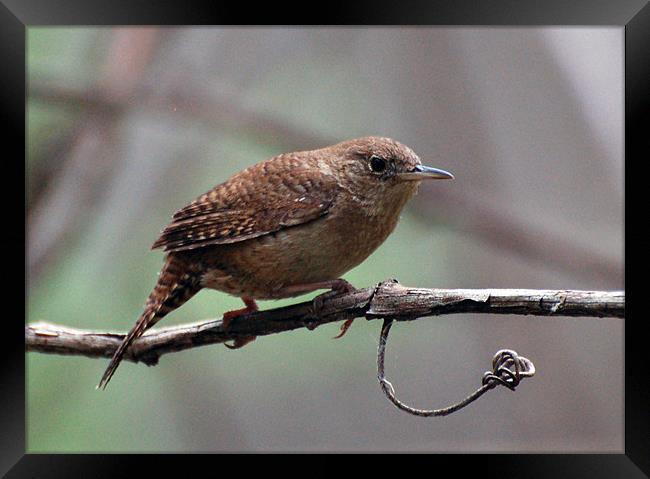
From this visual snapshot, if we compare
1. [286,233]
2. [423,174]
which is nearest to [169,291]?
[286,233]

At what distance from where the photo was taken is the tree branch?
3.04 meters

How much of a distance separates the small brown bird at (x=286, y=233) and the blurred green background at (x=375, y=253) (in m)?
0.78

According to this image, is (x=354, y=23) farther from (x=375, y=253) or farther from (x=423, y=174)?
(x=375, y=253)

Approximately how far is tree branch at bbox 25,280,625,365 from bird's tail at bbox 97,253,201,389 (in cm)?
23

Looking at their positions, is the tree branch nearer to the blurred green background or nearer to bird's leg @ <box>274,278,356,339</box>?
bird's leg @ <box>274,278,356,339</box>

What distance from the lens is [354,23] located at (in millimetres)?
3701

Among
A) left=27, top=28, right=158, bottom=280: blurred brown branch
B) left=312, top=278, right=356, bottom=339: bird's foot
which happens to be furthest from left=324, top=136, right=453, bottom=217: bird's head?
left=27, top=28, right=158, bottom=280: blurred brown branch

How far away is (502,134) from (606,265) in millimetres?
1108

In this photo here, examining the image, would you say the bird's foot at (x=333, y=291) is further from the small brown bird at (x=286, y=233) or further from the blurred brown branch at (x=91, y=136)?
the blurred brown branch at (x=91, y=136)

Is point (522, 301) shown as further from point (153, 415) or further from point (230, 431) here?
point (153, 415)

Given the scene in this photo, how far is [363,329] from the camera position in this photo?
14.3 feet

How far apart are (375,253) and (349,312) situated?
1.22 metres
